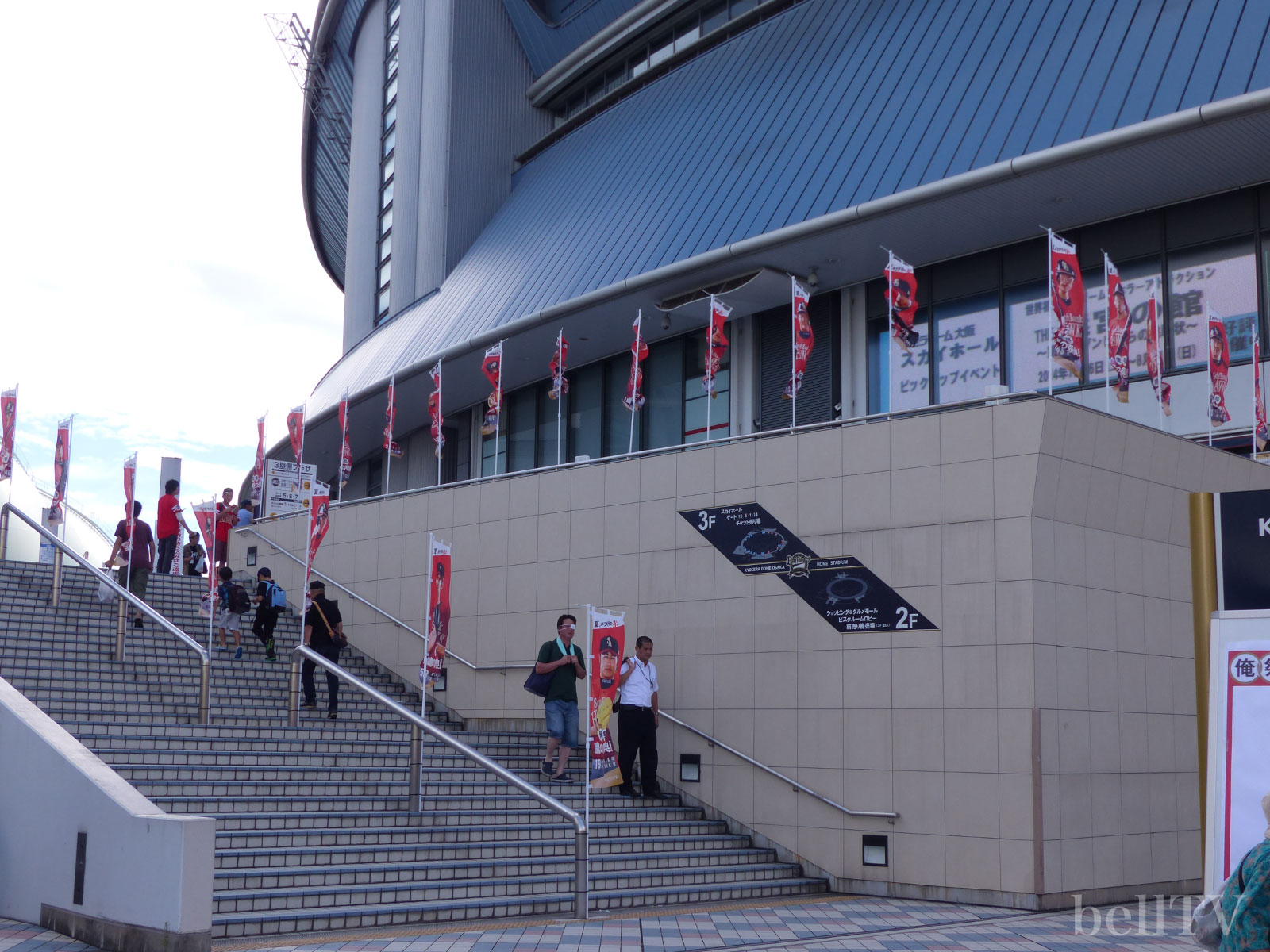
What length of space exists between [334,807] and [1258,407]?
11391mm

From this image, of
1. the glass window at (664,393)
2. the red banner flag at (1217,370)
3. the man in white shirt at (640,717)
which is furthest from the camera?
the glass window at (664,393)

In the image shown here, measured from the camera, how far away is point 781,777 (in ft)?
42.0

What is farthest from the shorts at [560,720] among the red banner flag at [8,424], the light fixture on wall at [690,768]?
the red banner flag at [8,424]

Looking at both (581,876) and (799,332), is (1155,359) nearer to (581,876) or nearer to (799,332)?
(799,332)

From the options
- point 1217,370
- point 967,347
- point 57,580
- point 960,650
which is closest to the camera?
point 960,650

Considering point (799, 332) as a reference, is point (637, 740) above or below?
below

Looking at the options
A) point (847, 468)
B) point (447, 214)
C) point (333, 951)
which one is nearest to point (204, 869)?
point (333, 951)

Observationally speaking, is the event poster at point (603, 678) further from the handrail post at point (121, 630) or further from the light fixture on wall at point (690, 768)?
the handrail post at point (121, 630)

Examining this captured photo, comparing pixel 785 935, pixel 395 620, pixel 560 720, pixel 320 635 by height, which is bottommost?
pixel 785 935

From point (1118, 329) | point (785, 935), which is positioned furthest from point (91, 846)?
point (1118, 329)

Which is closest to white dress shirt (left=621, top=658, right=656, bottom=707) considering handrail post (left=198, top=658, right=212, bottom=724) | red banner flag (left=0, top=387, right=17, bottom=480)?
handrail post (left=198, top=658, right=212, bottom=724)

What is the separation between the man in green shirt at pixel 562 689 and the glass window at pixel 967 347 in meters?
7.48

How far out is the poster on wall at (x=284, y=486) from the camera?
73.8 ft

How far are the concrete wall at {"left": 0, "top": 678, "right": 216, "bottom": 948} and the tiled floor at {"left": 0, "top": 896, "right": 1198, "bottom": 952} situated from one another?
0.94 feet
